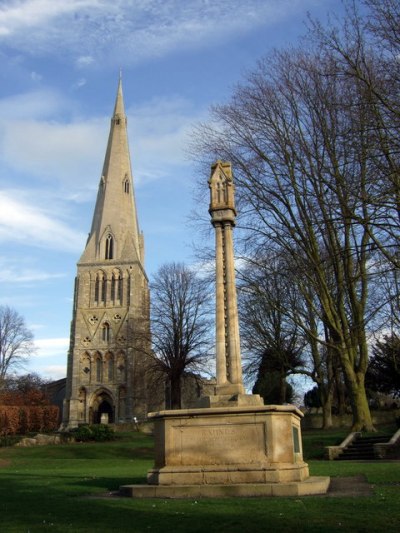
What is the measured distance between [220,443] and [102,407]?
2301 inches

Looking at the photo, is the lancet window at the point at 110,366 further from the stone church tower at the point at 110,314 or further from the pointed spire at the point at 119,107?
the pointed spire at the point at 119,107

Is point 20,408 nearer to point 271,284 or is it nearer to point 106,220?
point 271,284

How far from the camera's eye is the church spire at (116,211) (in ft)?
230

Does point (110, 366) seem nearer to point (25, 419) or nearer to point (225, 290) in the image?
point (25, 419)

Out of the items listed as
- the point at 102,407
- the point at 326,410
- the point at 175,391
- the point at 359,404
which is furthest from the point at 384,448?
the point at 102,407

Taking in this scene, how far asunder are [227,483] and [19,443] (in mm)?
27985

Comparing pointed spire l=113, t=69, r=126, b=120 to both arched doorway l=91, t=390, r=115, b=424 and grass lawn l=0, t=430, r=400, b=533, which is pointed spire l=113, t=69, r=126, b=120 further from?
grass lawn l=0, t=430, r=400, b=533

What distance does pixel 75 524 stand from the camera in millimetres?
6949

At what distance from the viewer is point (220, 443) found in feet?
33.2

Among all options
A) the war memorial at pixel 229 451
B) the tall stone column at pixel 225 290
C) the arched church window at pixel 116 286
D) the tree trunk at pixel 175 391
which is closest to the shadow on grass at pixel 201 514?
the war memorial at pixel 229 451

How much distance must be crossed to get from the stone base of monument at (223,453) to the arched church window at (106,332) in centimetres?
5719

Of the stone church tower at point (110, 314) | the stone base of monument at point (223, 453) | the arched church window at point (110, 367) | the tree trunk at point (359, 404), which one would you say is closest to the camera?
the stone base of monument at point (223, 453)

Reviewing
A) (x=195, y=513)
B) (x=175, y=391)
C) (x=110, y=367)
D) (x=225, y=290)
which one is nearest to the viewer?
(x=195, y=513)

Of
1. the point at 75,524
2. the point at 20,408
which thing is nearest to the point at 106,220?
the point at 20,408
